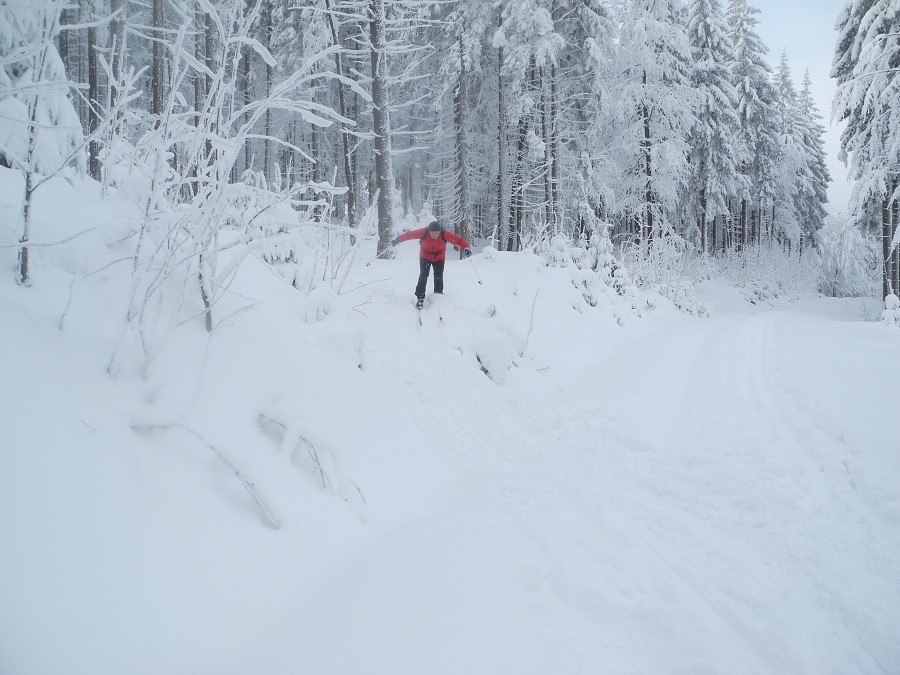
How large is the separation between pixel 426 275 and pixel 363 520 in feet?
16.8

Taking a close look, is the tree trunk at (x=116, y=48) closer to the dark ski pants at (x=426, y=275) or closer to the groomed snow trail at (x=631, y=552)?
the groomed snow trail at (x=631, y=552)

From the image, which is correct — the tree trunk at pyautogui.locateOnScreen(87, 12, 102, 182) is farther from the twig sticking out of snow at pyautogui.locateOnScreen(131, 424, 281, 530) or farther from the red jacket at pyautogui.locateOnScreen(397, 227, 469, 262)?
the red jacket at pyautogui.locateOnScreen(397, 227, 469, 262)

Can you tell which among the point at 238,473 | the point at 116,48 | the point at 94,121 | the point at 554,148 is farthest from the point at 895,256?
the point at 94,121

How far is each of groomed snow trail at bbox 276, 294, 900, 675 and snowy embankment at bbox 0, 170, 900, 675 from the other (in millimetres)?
14

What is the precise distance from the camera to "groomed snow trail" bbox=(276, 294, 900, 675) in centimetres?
203

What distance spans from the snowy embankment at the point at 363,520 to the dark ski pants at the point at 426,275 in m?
2.79

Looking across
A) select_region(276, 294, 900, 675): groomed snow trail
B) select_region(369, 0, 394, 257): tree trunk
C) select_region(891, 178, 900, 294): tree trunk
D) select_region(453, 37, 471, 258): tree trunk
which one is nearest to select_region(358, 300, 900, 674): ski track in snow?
select_region(276, 294, 900, 675): groomed snow trail

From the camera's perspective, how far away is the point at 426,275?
24.6 feet

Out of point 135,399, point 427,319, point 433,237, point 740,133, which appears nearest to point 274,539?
point 135,399

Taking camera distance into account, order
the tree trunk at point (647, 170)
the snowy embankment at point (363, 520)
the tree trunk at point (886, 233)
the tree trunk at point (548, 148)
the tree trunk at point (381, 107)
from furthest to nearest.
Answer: the tree trunk at point (647, 170) → the tree trunk at point (548, 148) → the tree trunk at point (886, 233) → the tree trunk at point (381, 107) → the snowy embankment at point (363, 520)

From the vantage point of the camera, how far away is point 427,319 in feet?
23.4

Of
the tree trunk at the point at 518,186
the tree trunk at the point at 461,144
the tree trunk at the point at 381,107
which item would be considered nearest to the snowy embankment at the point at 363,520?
the tree trunk at the point at 381,107

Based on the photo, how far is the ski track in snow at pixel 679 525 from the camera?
212cm

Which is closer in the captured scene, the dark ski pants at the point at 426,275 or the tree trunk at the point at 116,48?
the tree trunk at the point at 116,48
